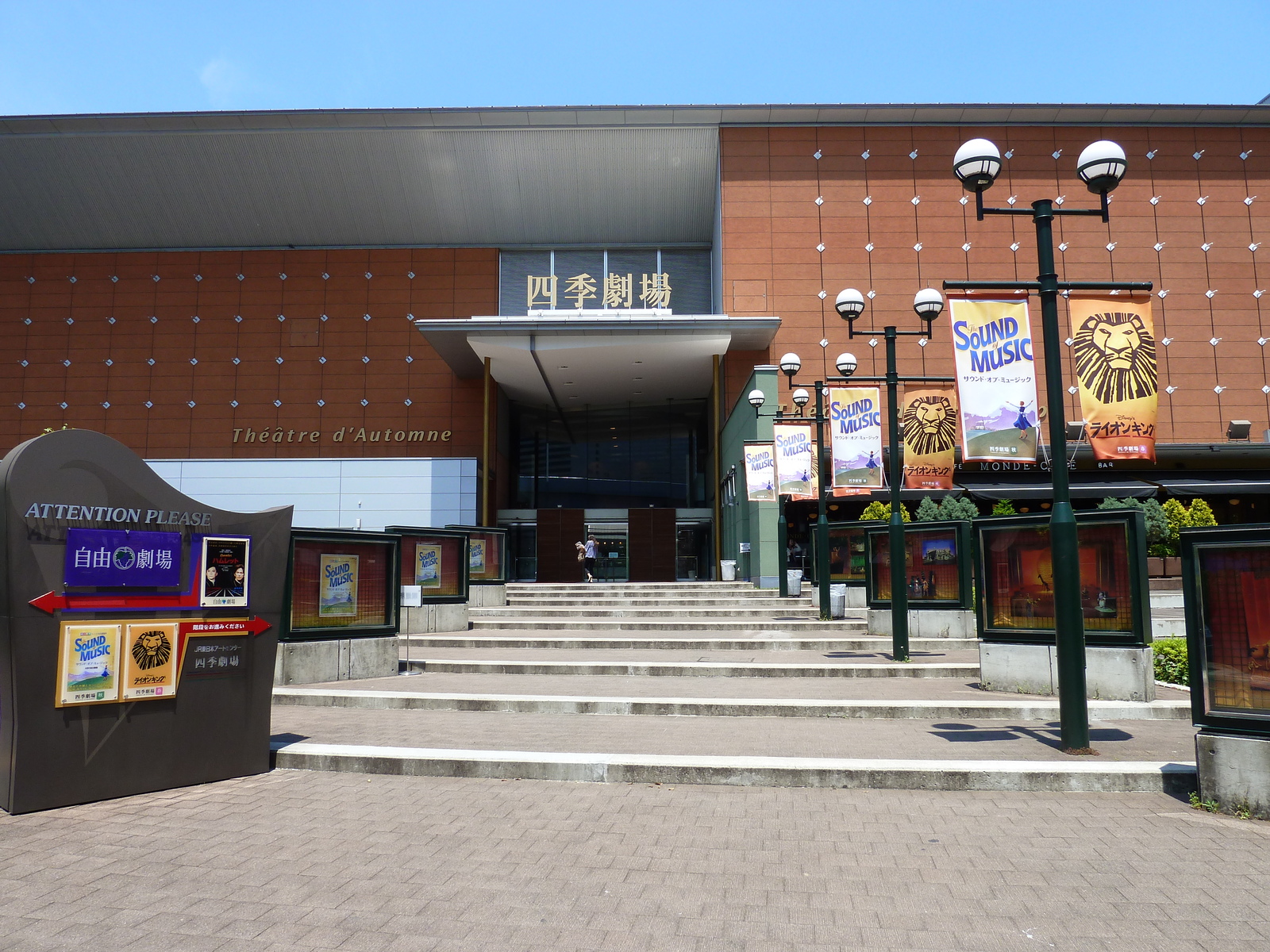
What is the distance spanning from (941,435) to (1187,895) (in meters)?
13.2

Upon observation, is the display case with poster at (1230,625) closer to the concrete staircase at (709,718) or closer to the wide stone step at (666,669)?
the concrete staircase at (709,718)

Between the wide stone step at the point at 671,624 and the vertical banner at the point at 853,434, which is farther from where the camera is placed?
the wide stone step at the point at 671,624

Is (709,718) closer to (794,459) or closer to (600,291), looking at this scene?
(794,459)

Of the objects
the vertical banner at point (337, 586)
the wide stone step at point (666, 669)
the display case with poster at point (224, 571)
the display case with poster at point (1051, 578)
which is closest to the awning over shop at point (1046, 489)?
the wide stone step at point (666, 669)

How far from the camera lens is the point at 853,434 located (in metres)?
16.5

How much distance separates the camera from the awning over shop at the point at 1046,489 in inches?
1262

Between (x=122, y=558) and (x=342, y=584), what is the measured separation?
584cm

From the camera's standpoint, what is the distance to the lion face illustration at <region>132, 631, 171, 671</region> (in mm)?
6129

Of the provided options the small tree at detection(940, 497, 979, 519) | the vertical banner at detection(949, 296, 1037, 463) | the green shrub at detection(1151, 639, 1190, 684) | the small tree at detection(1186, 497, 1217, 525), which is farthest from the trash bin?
the small tree at detection(1186, 497, 1217, 525)

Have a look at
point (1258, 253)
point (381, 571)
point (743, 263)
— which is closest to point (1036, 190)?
point (1258, 253)

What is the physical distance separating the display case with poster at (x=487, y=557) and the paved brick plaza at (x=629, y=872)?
50.6 feet

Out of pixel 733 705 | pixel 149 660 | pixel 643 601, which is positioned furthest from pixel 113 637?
pixel 643 601

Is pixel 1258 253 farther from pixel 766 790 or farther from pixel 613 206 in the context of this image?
pixel 766 790

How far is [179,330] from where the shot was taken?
39094 millimetres
